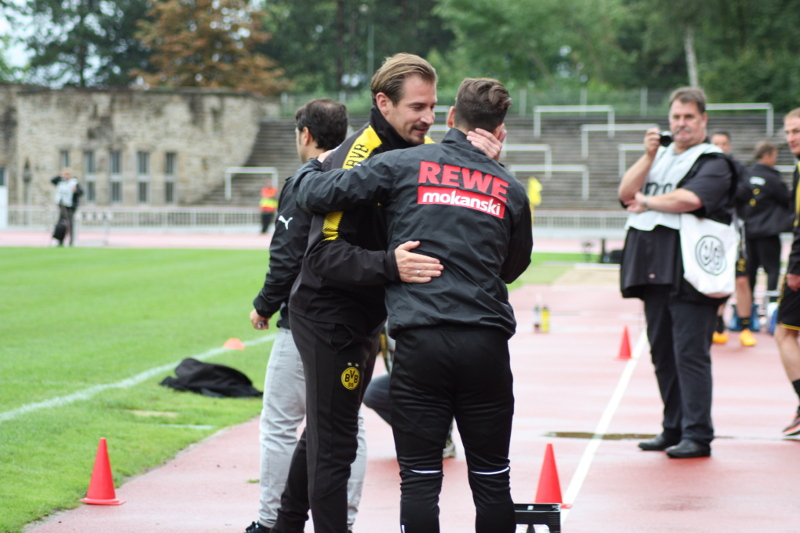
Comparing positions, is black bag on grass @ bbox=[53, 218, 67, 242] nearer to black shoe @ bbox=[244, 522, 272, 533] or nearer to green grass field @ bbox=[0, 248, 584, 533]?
green grass field @ bbox=[0, 248, 584, 533]

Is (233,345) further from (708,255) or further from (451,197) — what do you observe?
(451,197)

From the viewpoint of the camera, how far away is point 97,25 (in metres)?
68.3

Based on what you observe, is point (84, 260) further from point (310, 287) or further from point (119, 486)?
point (310, 287)

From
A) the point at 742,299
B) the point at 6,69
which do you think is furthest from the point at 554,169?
the point at 6,69

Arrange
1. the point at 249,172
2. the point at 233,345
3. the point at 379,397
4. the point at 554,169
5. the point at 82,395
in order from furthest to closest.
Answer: the point at 249,172 < the point at 554,169 < the point at 233,345 < the point at 82,395 < the point at 379,397

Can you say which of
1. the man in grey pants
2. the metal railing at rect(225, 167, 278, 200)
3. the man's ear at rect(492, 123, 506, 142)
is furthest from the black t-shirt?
the metal railing at rect(225, 167, 278, 200)

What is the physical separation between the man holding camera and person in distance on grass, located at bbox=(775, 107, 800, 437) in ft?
2.18

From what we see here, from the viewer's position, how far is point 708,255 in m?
6.51

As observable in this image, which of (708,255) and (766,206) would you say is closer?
(708,255)

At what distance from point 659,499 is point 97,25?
222ft

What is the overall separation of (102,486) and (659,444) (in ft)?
11.0

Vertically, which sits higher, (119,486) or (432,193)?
(432,193)

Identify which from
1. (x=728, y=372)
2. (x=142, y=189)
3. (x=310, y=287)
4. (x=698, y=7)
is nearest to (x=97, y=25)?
(x=142, y=189)

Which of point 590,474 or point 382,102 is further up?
point 382,102
